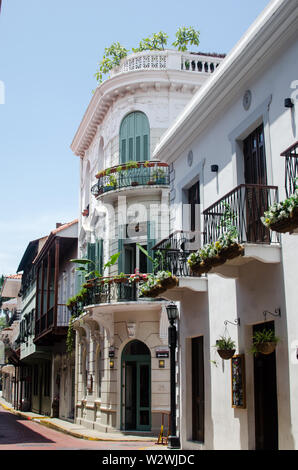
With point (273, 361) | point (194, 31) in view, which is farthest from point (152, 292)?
point (194, 31)

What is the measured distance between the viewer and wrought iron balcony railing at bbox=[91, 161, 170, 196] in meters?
20.8

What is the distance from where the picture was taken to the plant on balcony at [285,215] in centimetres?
797

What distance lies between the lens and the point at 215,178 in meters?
12.8

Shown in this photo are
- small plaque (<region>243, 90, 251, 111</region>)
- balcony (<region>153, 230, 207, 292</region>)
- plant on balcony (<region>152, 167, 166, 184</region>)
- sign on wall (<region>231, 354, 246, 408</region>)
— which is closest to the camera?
sign on wall (<region>231, 354, 246, 408</region>)

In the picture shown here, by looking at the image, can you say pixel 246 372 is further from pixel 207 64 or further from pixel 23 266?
pixel 23 266

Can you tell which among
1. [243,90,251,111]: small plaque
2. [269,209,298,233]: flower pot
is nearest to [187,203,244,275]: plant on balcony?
[269,209,298,233]: flower pot

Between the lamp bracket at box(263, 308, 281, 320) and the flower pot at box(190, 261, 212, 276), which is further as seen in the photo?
the flower pot at box(190, 261, 212, 276)

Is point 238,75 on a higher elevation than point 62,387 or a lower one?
higher

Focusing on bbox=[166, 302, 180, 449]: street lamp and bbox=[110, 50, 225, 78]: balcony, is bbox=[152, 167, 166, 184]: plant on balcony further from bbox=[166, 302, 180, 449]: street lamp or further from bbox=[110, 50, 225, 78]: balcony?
bbox=[166, 302, 180, 449]: street lamp

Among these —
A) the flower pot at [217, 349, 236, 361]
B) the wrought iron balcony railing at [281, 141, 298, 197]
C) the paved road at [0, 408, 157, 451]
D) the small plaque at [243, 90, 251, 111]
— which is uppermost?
the small plaque at [243, 90, 251, 111]

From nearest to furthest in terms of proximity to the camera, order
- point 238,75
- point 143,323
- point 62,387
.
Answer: point 238,75 → point 143,323 → point 62,387

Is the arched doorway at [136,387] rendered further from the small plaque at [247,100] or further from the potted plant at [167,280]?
the small plaque at [247,100]

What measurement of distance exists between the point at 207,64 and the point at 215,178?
35.6 ft
